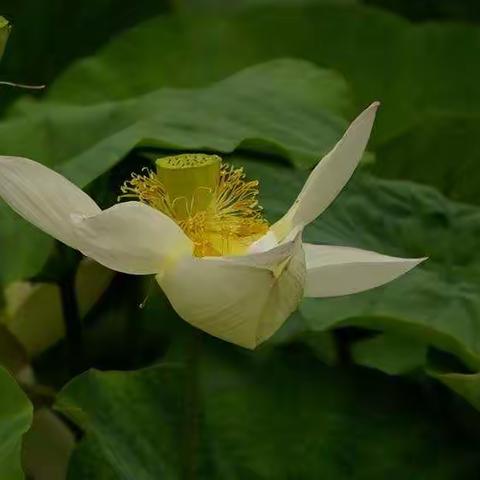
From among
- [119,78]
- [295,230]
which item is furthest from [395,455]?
[119,78]

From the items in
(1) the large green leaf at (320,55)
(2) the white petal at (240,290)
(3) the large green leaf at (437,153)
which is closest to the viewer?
(2) the white petal at (240,290)

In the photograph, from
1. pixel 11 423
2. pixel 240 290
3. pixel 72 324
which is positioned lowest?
pixel 72 324

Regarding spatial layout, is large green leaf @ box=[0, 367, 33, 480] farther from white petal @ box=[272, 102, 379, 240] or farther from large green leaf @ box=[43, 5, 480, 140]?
large green leaf @ box=[43, 5, 480, 140]

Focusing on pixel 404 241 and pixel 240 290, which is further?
pixel 404 241

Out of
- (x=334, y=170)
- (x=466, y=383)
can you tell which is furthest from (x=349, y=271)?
(x=466, y=383)

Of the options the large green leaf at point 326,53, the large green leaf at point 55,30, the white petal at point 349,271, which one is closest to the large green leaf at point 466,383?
the white petal at point 349,271

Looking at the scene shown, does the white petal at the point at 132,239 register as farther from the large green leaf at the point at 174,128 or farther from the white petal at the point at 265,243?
the large green leaf at the point at 174,128

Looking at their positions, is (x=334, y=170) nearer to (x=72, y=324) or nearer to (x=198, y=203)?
(x=198, y=203)
